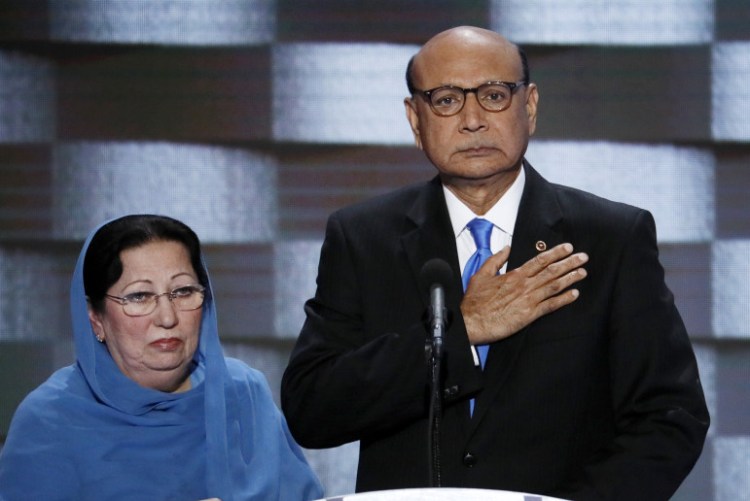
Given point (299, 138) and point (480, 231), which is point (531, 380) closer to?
point (480, 231)

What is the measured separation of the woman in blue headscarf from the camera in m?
2.48

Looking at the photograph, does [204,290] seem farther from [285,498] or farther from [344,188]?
[344,188]

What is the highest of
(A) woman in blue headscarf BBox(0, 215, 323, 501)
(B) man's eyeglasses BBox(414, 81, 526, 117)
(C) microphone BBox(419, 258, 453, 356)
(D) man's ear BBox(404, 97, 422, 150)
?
(B) man's eyeglasses BBox(414, 81, 526, 117)

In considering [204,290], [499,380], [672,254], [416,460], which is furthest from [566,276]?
[672,254]

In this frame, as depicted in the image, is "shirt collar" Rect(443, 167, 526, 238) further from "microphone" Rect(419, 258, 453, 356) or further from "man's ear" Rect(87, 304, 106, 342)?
"man's ear" Rect(87, 304, 106, 342)

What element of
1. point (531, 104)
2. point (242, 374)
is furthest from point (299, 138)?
point (531, 104)

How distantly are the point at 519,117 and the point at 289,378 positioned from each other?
675 millimetres

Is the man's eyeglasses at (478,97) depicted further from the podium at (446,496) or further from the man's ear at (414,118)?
the podium at (446,496)

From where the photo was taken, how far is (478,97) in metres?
2.27

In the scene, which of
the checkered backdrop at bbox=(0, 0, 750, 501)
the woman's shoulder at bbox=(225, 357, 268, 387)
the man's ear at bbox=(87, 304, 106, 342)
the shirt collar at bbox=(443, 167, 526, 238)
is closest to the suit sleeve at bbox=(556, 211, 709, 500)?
the shirt collar at bbox=(443, 167, 526, 238)

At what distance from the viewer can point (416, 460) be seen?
7.18 feet

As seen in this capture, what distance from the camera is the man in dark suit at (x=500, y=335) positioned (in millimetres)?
2096

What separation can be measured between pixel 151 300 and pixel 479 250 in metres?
0.72

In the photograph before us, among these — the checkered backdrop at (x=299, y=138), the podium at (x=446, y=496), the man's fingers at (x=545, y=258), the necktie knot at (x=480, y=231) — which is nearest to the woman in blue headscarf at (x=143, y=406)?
the necktie knot at (x=480, y=231)
